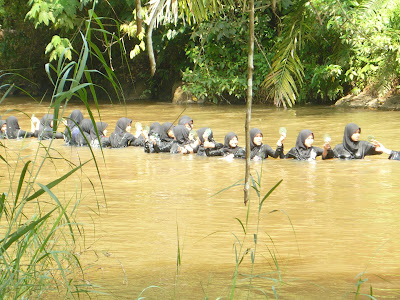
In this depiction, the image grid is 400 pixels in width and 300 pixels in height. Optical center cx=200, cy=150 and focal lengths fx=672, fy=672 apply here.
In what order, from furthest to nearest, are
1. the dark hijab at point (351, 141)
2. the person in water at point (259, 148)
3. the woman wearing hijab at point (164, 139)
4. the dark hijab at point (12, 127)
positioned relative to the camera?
the dark hijab at point (12, 127) → the woman wearing hijab at point (164, 139) → the person in water at point (259, 148) → the dark hijab at point (351, 141)

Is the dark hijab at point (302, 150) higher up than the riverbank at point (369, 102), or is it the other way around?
the riverbank at point (369, 102)

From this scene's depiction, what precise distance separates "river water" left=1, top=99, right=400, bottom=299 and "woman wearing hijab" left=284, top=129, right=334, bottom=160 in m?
0.19

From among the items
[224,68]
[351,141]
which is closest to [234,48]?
[224,68]

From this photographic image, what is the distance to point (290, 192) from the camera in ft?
29.8

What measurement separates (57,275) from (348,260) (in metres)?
2.47

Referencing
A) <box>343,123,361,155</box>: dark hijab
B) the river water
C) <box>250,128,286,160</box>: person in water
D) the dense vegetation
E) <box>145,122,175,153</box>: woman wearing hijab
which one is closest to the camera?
the river water

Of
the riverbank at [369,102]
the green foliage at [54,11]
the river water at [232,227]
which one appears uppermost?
the green foliage at [54,11]

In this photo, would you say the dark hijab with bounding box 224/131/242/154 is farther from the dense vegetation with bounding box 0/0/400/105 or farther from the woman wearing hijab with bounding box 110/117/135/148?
the woman wearing hijab with bounding box 110/117/135/148

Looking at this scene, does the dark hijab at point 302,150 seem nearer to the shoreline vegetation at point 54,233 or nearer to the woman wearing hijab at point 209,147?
the woman wearing hijab at point 209,147

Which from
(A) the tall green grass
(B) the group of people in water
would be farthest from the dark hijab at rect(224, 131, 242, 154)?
(A) the tall green grass

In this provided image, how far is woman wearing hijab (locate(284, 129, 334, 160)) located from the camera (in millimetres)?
11422

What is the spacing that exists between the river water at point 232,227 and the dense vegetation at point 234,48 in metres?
3.56

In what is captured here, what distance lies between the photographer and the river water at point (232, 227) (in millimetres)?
5195

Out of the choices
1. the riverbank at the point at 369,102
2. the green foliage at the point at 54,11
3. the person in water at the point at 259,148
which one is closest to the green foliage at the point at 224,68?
the riverbank at the point at 369,102
